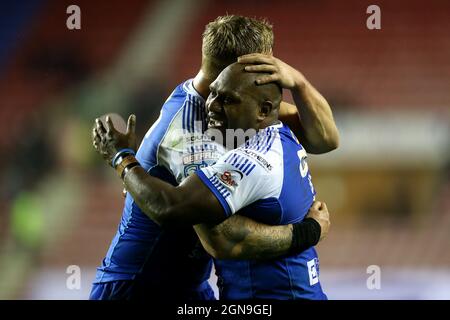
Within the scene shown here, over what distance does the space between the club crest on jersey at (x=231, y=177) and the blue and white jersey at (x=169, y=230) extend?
0.66ft

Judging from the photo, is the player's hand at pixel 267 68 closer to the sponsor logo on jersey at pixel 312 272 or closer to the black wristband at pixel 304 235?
the black wristband at pixel 304 235

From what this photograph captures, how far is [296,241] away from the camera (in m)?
2.91

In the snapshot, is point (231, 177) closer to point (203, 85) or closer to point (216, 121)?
point (216, 121)

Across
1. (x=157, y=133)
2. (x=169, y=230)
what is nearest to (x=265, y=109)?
(x=157, y=133)

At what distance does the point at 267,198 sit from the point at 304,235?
25cm

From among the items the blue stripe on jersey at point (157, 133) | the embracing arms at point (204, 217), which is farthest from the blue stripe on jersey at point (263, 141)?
the blue stripe on jersey at point (157, 133)

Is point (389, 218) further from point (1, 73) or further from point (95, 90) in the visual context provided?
point (1, 73)

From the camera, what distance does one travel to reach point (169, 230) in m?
3.19

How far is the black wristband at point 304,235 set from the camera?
291 cm

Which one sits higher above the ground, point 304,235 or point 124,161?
point 124,161

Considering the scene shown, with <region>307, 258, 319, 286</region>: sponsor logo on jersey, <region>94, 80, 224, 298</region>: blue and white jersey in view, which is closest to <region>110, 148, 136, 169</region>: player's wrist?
<region>94, 80, 224, 298</region>: blue and white jersey

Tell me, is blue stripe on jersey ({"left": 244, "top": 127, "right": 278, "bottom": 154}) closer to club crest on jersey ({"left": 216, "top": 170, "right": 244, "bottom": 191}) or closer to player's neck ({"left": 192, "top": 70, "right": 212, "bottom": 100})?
club crest on jersey ({"left": 216, "top": 170, "right": 244, "bottom": 191})
